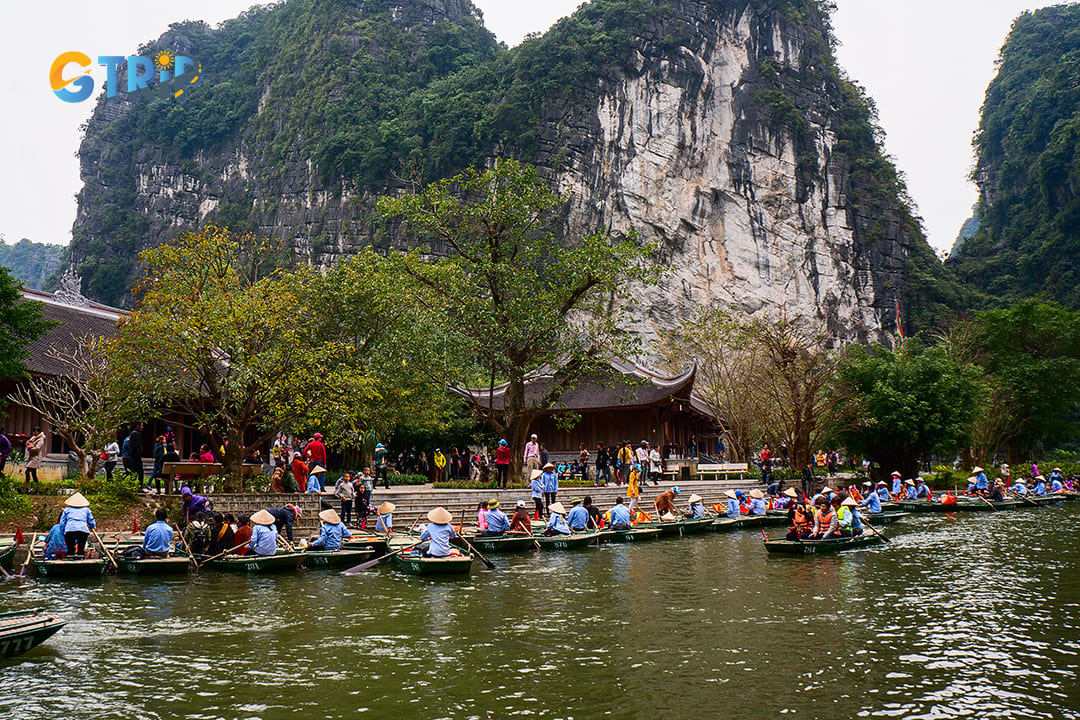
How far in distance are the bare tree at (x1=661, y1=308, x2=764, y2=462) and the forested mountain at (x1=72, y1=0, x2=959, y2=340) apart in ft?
67.1

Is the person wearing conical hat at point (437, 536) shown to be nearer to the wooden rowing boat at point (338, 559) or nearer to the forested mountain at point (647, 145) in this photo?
the wooden rowing boat at point (338, 559)

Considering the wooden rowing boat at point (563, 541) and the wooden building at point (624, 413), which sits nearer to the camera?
the wooden rowing boat at point (563, 541)

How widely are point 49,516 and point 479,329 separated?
1243cm

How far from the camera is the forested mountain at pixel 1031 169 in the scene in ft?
224

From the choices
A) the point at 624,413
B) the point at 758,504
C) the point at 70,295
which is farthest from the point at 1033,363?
the point at 70,295

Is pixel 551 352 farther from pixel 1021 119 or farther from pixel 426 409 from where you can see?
pixel 1021 119

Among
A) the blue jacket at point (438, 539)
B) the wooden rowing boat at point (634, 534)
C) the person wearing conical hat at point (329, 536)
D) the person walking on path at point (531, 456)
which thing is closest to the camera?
the blue jacket at point (438, 539)

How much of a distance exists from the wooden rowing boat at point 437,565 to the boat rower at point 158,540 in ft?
14.0

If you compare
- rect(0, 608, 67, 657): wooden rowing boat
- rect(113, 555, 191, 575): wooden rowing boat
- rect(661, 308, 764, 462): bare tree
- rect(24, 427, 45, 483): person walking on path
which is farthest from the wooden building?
rect(0, 608, 67, 657): wooden rowing boat

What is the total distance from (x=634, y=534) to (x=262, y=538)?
9.19 m

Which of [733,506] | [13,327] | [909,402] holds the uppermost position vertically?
[13,327]

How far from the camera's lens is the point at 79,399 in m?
23.3

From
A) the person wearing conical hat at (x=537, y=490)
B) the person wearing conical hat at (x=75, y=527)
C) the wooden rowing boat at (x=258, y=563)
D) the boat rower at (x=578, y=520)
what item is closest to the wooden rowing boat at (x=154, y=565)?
the wooden rowing boat at (x=258, y=563)

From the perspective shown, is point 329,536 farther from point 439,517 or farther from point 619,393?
point 619,393
